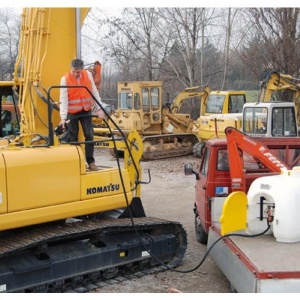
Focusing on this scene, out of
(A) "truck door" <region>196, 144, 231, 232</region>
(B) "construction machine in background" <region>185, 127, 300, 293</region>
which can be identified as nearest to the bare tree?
(B) "construction machine in background" <region>185, 127, 300, 293</region>

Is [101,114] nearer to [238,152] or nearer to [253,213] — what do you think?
[238,152]

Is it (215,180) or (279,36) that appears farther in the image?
(279,36)

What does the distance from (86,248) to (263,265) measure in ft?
6.89

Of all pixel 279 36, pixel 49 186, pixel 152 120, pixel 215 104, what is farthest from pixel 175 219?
pixel 279 36

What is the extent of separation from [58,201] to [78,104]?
122cm

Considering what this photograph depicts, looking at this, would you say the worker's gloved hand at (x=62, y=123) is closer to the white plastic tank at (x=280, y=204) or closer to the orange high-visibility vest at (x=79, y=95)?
the orange high-visibility vest at (x=79, y=95)

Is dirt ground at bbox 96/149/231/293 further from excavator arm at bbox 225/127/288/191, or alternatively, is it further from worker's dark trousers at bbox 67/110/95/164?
worker's dark trousers at bbox 67/110/95/164

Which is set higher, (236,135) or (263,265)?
(236,135)

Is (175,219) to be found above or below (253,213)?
below

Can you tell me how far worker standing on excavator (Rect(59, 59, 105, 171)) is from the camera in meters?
6.25

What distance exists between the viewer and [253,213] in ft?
20.0

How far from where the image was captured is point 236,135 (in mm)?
6625

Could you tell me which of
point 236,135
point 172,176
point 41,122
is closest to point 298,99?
point 172,176

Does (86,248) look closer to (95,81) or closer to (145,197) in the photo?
(95,81)
